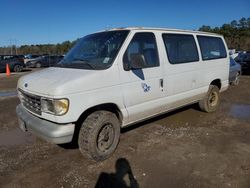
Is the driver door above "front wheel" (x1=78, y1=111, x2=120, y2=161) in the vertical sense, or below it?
above

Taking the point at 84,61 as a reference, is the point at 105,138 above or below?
below

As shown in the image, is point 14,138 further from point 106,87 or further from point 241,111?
point 241,111

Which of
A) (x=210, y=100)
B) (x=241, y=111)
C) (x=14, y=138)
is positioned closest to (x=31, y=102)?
(x=14, y=138)

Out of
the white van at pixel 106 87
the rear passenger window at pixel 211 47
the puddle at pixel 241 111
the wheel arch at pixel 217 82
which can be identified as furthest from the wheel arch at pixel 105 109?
the puddle at pixel 241 111

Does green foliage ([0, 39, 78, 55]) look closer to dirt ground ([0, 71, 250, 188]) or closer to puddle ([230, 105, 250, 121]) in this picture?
puddle ([230, 105, 250, 121])

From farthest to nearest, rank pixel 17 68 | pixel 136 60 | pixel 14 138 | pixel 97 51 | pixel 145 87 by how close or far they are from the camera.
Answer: pixel 17 68 → pixel 14 138 → pixel 145 87 → pixel 97 51 → pixel 136 60

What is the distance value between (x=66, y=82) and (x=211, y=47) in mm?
4409

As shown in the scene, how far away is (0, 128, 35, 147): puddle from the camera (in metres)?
5.18

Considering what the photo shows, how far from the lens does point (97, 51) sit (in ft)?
14.9

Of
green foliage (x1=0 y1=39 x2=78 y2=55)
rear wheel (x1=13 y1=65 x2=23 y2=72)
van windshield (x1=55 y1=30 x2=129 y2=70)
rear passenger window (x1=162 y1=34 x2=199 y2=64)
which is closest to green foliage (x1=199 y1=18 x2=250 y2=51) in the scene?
green foliage (x1=0 y1=39 x2=78 y2=55)

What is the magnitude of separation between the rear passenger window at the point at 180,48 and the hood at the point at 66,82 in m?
1.70

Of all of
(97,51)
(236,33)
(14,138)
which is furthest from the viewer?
(236,33)

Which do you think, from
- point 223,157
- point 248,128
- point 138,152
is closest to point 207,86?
point 248,128

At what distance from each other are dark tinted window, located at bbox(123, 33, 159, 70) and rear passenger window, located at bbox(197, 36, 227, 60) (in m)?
1.87
